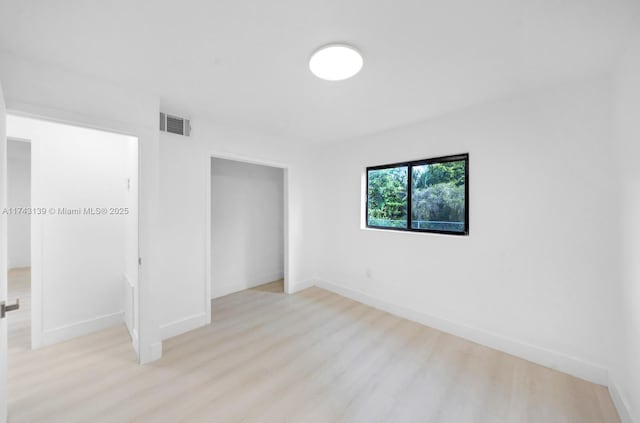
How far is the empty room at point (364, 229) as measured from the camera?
1488mm

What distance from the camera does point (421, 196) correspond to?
3113 millimetres

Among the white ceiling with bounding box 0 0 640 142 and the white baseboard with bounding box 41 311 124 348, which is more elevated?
the white ceiling with bounding box 0 0 640 142

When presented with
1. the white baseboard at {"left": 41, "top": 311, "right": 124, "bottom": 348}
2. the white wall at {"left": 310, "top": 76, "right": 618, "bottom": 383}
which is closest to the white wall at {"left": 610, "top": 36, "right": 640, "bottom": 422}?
the white wall at {"left": 310, "top": 76, "right": 618, "bottom": 383}

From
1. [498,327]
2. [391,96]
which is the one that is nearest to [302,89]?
[391,96]

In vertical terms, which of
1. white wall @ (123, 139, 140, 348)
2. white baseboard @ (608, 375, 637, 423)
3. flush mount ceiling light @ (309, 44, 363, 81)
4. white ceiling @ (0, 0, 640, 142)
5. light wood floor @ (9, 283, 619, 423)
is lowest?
light wood floor @ (9, 283, 619, 423)

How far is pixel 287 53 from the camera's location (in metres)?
1.67

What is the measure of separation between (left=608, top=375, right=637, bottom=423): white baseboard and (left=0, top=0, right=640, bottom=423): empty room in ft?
0.06

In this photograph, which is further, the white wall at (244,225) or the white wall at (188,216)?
the white wall at (244,225)

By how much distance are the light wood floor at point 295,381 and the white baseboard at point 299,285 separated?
1148 mm

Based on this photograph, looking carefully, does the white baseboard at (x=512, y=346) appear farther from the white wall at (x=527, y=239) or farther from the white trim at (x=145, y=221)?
the white trim at (x=145, y=221)

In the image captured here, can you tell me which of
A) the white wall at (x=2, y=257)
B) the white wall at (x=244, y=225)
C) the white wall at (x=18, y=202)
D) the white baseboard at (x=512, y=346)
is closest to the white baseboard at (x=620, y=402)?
the white baseboard at (x=512, y=346)

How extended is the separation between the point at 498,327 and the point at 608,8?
250cm

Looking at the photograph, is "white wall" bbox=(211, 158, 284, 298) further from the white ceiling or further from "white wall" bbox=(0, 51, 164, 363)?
the white ceiling

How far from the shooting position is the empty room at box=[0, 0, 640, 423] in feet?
4.88
